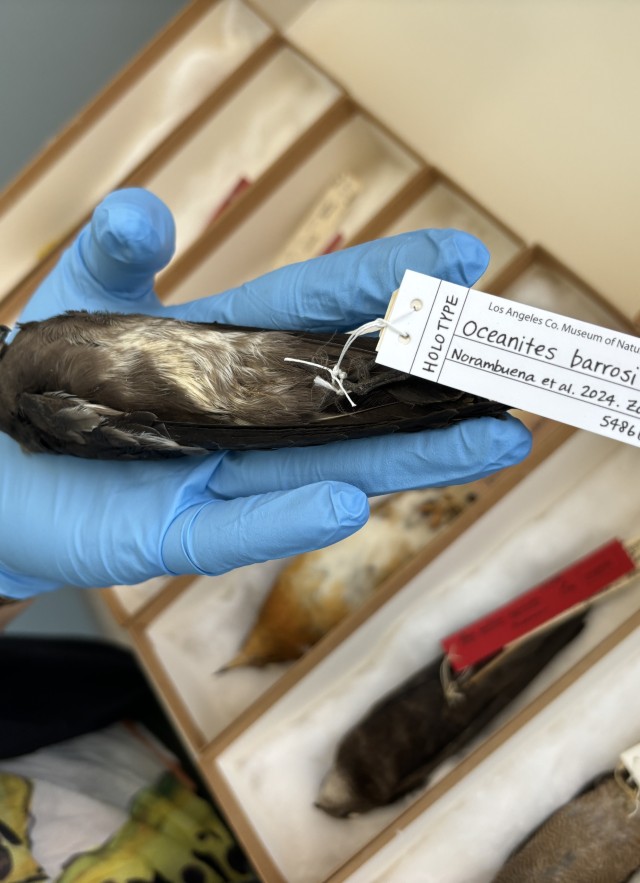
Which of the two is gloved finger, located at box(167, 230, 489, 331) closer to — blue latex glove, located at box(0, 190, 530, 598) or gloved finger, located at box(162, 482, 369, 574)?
blue latex glove, located at box(0, 190, 530, 598)

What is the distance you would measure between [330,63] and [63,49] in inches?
37.4

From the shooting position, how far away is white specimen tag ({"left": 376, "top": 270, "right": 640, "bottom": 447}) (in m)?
0.68

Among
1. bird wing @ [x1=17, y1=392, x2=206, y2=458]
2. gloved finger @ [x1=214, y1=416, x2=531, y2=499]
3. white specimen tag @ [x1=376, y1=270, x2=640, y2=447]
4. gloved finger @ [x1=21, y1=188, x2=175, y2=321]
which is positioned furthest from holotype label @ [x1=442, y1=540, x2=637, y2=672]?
gloved finger @ [x1=21, y1=188, x2=175, y2=321]

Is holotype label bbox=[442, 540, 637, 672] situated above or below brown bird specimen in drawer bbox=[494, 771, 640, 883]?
above

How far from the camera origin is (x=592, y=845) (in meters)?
1.09

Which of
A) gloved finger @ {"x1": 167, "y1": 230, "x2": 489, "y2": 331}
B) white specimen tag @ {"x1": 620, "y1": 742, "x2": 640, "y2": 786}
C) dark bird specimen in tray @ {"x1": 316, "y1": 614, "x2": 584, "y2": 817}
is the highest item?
gloved finger @ {"x1": 167, "y1": 230, "x2": 489, "y2": 331}

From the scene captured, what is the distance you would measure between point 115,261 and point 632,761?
1204mm

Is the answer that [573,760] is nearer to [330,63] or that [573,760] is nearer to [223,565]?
[223,565]

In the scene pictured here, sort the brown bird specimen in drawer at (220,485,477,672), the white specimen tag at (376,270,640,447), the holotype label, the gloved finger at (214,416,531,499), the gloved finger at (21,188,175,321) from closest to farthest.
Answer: the white specimen tag at (376,270,640,447), the gloved finger at (214,416,531,499), the gloved finger at (21,188,175,321), the holotype label, the brown bird specimen in drawer at (220,485,477,672)

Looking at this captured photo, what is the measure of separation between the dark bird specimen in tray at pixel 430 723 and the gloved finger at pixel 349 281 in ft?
2.35

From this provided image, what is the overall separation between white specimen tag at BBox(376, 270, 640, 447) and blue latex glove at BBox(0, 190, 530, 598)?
0.11 m

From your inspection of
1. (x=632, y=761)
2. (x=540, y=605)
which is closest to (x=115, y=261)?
(x=540, y=605)

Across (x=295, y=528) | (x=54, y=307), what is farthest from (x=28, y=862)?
(x=54, y=307)

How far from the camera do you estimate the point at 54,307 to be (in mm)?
1134
